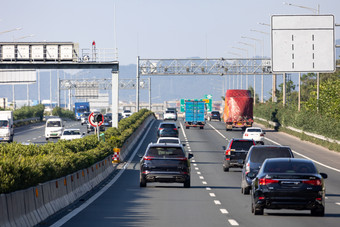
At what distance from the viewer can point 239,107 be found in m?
78.2

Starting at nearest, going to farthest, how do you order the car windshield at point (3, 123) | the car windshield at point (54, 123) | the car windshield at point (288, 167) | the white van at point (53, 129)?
the car windshield at point (288, 167) → the car windshield at point (3, 123) → the white van at point (53, 129) → the car windshield at point (54, 123)

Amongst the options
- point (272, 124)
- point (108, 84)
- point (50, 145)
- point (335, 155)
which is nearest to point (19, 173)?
point (50, 145)

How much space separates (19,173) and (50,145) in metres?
16.1

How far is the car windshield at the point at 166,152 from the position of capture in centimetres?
2820

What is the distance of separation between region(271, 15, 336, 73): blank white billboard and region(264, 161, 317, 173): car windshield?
97.4ft

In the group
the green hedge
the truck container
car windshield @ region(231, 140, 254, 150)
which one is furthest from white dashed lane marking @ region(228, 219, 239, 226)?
the truck container

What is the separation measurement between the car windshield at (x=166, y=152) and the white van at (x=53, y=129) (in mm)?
43128

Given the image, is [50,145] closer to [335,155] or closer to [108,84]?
[335,155]

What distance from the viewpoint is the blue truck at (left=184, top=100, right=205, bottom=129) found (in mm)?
86438

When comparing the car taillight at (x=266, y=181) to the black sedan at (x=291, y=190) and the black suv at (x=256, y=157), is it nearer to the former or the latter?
the black sedan at (x=291, y=190)

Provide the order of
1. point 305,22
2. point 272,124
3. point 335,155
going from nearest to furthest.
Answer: point 305,22
point 335,155
point 272,124

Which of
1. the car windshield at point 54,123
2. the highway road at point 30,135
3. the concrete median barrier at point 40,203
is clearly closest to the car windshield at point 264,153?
the concrete median barrier at point 40,203

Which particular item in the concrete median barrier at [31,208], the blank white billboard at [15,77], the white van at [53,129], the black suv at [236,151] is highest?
the blank white billboard at [15,77]

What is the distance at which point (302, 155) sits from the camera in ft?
171
